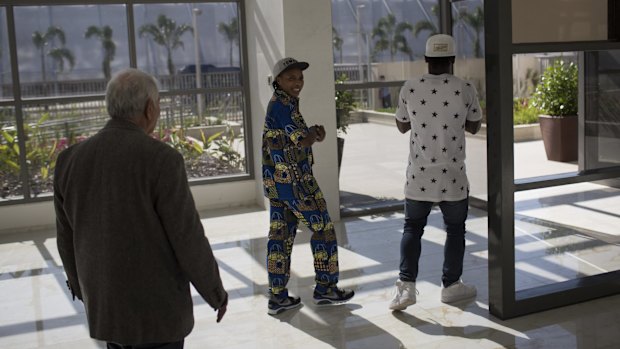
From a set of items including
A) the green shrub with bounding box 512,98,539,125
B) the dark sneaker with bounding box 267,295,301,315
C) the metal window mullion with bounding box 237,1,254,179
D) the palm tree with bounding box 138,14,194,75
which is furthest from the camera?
the metal window mullion with bounding box 237,1,254,179

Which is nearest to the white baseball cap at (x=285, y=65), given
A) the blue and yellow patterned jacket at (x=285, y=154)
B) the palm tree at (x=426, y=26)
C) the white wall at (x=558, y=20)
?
the blue and yellow patterned jacket at (x=285, y=154)

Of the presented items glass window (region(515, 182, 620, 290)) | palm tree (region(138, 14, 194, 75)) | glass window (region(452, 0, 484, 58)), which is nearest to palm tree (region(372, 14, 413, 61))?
glass window (region(452, 0, 484, 58))

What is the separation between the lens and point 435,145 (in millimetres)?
3924

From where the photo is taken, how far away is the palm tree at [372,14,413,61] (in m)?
6.96

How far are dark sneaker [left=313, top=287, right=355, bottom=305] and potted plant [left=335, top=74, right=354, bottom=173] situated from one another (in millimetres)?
2683

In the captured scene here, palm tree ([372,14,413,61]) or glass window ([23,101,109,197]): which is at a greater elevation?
palm tree ([372,14,413,61])

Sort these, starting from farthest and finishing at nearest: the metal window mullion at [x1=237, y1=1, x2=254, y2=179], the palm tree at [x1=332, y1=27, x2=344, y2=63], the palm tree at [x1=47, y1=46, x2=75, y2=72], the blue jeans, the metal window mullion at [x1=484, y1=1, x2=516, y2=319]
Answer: the metal window mullion at [x1=237, y1=1, x2=254, y2=179]
the palm tree at [x1=47, y1=46, x2=75, y2=72]
the palm tree at [x1=332, y1=27, x2=344, y2=63]
the blue jeans
the metal window mullion at [x1=484, y1=1, x2=516, y2=319]

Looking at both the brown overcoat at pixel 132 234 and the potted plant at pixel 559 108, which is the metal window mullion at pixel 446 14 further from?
the brown overcoat at pixel 132 234

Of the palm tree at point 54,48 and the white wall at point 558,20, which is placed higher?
the palm tree at point 54,48

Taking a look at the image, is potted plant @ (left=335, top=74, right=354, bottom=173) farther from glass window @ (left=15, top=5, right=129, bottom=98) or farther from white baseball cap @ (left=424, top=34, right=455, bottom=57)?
white baseball cap @ (left=424, top=34, right=455, bottom=57)

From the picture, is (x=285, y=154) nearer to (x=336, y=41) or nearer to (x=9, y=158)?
(x=336, y=41)

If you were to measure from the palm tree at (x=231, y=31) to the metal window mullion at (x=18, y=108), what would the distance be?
6.48ft

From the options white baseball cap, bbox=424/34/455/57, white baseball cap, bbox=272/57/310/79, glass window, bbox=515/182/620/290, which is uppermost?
white baseball cap, bbox=424/34/455/57

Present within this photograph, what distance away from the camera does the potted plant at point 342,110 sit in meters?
6.84
